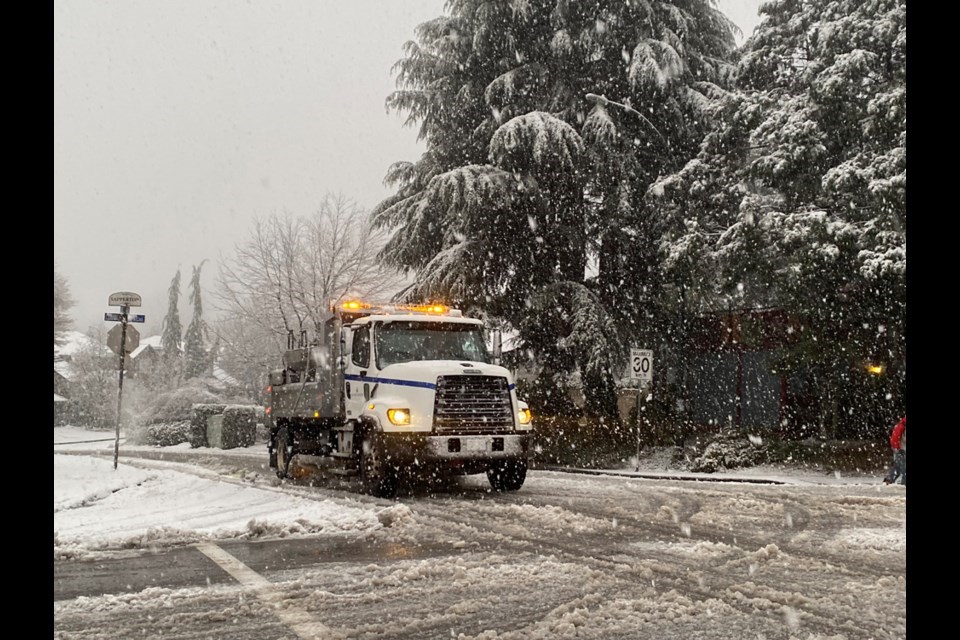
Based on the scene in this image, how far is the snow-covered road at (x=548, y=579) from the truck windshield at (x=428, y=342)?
2676mm

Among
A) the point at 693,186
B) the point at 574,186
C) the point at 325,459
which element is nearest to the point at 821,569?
the point at 325,459

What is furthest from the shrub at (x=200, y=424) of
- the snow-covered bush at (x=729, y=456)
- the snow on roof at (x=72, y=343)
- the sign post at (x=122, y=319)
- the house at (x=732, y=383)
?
the snow on roof at (x=72, y=343)

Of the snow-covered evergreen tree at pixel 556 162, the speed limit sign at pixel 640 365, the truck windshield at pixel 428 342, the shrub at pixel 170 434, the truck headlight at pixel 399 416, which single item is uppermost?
the snow-covered evergreen tree at pixel 556 162

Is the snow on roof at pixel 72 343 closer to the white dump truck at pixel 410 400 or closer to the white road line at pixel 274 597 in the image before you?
the white dump truck at pixel 410 400

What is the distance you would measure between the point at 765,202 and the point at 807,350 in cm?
444

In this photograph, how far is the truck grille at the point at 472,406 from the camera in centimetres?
1271

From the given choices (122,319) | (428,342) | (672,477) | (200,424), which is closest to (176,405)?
(200,424)

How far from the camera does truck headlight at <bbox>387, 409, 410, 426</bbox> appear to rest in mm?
12641

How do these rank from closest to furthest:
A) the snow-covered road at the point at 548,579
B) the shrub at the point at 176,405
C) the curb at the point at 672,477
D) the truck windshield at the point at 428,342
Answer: the snow-covered road at the point at 548,579 → the truck windshield at the point at 428,342 → the curb at the point at 672,477 → the shrub at the point at 176,405

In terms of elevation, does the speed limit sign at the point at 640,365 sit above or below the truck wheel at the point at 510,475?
above

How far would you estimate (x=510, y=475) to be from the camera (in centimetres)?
1369

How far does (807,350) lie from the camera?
2108 cm

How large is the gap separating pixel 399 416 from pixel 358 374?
1.37m
